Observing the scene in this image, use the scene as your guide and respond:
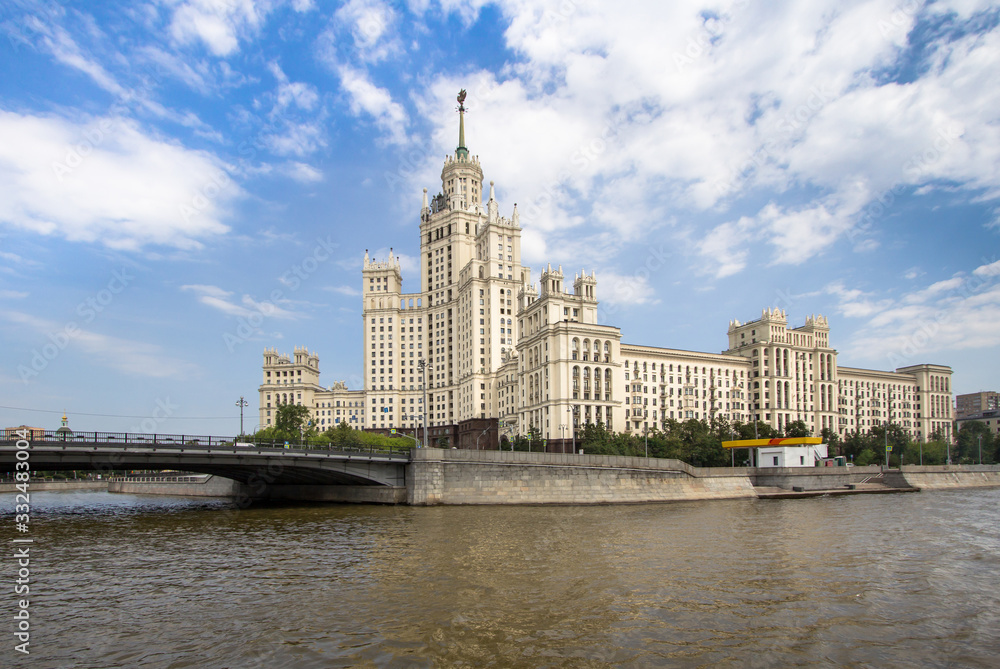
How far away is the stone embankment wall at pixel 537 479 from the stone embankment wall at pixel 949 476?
44.8 m

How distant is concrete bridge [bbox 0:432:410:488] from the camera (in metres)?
47.5

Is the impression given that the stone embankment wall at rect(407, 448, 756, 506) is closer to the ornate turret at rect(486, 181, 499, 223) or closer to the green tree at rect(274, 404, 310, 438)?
the green tree at rect(274, 404, 310, 438)

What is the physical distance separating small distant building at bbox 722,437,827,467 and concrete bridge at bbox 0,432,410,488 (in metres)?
54.3

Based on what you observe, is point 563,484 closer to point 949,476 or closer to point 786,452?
point 786,452

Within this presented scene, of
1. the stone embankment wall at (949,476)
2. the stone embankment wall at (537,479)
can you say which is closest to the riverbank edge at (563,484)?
the stone embankment wall at (537,479)

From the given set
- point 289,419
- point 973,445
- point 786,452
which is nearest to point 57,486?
point 289,419

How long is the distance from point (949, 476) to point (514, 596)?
10230 cm

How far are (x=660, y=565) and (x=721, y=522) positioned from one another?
2055 cm

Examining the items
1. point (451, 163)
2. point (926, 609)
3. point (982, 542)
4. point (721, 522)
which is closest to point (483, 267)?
point (451, 163)

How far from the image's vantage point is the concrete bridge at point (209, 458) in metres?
47.5

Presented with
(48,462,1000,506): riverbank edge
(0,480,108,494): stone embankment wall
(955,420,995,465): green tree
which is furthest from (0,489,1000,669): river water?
(955,420,995,465): green tree

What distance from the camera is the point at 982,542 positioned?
1478 inches

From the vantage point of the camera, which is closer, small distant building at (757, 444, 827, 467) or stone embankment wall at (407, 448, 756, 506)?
stone embankment wall at (407, 448, 756, 506)

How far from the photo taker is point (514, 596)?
2295 centimetres
